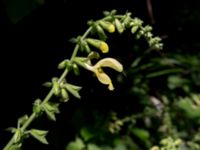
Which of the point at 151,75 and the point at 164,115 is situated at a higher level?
the point at 151,75

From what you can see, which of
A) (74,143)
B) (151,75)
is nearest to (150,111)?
(151,75)

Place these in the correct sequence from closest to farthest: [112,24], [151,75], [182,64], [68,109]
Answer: [112,24] → [68,109] → [151,75] → [182,64]

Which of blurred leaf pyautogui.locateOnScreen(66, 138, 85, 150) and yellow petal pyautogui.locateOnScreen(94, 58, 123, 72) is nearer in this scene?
A: yellow petal pyautogui.locateOnScreen(94, 58, 123, 72)

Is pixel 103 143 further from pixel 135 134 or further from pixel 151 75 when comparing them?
pixel 151 75

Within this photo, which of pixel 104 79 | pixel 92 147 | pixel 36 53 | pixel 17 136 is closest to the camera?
pixel 17 136

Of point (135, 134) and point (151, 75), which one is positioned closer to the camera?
point (135, 134)

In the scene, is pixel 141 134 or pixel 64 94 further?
pixel 141 134

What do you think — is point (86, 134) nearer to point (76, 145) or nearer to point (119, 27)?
point (76, 145)

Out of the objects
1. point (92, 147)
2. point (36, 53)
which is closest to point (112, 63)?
point (92, 147)

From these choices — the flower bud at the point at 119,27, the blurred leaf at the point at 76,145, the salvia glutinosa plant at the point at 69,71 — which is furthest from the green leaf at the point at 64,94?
the blurred leaf at the point at 76,145

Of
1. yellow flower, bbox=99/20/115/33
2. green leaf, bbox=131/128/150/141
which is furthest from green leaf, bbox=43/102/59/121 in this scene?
green leaf, bbox=131/128/150/141

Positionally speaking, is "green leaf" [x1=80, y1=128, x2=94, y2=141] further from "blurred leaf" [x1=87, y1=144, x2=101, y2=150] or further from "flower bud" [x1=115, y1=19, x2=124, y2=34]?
"flower bud" [x1=115, y1=19, x2=124, y2=34]
